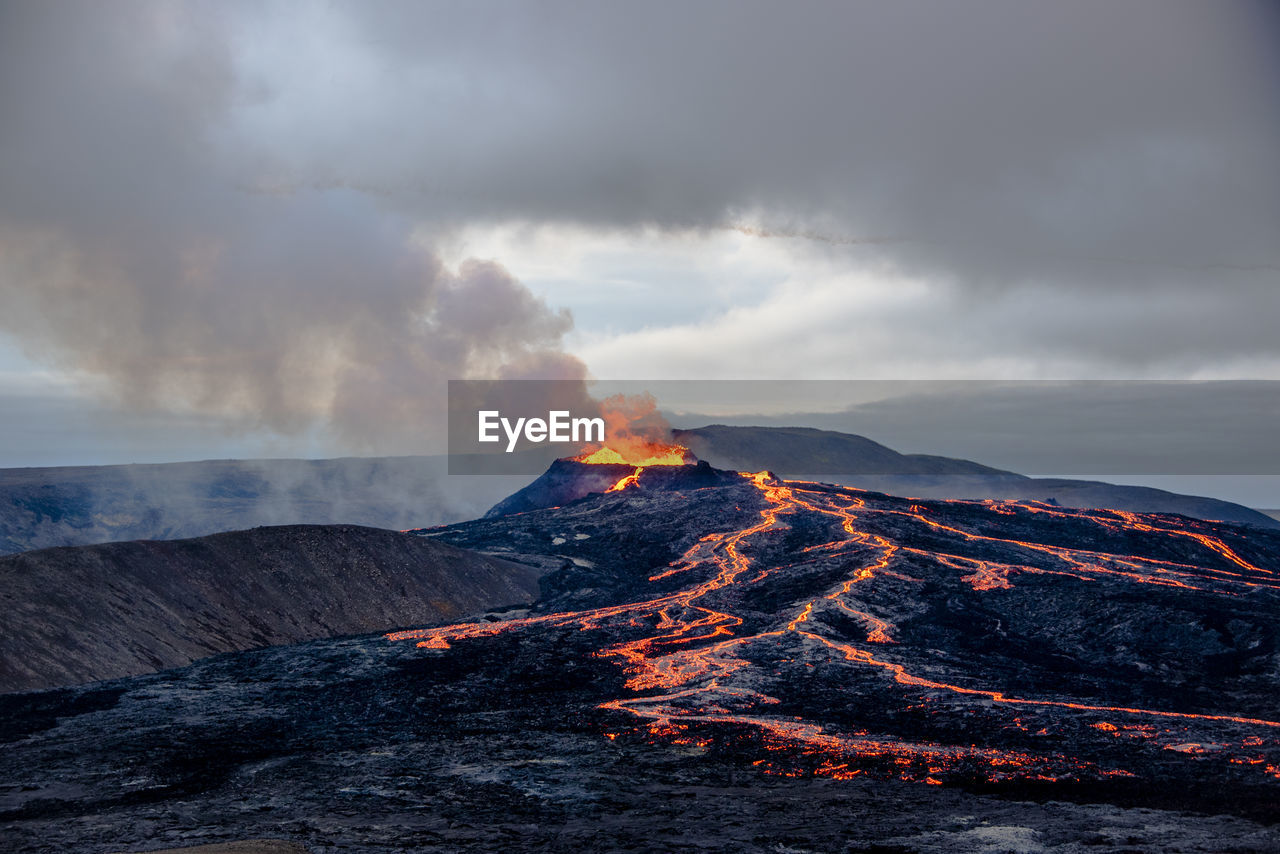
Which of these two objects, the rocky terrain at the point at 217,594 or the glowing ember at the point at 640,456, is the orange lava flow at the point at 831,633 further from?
the glowing ember at the point at 640,456

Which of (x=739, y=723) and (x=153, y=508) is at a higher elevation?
(x=739, y=723)

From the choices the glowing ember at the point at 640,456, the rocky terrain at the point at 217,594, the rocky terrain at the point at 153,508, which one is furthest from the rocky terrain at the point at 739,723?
the rocky terrain at the point at 153,508

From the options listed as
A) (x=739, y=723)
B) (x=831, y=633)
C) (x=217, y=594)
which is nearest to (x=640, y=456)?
(x=217, y=594)

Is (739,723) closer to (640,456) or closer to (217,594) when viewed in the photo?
(217,594)

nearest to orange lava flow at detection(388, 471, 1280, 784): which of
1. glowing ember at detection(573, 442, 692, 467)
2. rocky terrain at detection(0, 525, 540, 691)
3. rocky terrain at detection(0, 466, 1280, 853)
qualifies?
rocky terrain at detection(0, 466, 1280, 853)

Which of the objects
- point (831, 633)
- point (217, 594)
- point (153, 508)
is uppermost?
point (217, 594)

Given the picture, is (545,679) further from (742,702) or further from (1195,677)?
(1195,677)
